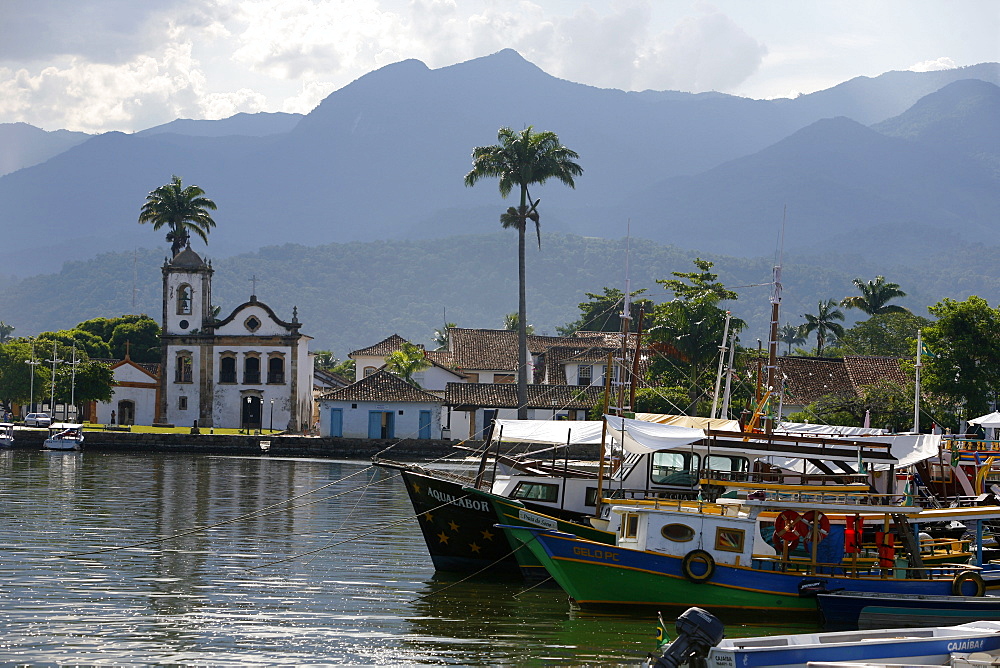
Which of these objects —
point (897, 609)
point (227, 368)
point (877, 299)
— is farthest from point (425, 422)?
point (897, 609)

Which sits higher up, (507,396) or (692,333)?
(692,333)

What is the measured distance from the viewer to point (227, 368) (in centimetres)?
8469

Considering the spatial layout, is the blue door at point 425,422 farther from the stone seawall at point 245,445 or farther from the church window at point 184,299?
the church window at point 184,299

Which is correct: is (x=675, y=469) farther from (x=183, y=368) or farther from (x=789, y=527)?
(x=183, y=368)

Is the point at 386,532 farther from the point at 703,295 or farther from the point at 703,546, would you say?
the point at 703,295

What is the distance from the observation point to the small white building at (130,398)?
8475cm

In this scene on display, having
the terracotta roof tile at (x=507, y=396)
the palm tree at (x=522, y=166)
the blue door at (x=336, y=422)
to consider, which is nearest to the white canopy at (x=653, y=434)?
the terracotta roof tile at (x=507, y=396)

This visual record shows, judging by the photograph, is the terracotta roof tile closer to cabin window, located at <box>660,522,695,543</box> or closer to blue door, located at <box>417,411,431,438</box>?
blue door, located at <box>417,411,431,438</box>

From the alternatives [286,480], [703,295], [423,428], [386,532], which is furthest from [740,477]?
[423,428]

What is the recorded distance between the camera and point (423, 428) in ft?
240

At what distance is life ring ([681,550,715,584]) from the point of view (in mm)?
20188

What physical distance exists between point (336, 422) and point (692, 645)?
61.2 metres

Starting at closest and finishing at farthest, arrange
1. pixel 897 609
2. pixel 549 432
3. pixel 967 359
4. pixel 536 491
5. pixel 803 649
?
1. pixel 803 649
2. pixel 897 609
3. pixel 536 491
4. pixel 549 432
5. pixel 967 359

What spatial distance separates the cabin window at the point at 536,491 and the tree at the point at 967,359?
1180 inches
